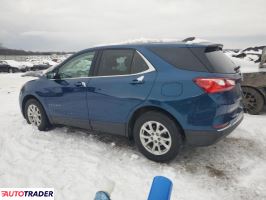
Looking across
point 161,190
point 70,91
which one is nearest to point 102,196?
point 161,190

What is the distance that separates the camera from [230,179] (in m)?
3.73

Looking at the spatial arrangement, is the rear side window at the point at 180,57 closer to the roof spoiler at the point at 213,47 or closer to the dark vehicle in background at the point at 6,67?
the roof spoiler at the point at 213,47

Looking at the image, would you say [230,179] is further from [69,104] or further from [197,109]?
[69,104]

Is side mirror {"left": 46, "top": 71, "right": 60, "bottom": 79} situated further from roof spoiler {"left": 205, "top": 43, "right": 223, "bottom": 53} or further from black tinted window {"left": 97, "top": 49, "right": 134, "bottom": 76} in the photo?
roof spoiler {"left": 205, "top": 43, "right": 223, "bottom": 53}

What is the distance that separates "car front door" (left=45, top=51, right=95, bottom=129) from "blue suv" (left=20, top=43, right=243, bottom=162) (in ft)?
0.06

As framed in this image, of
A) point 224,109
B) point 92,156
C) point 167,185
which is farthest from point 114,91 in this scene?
point 167,185

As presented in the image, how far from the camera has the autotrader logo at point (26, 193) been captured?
10.8ft

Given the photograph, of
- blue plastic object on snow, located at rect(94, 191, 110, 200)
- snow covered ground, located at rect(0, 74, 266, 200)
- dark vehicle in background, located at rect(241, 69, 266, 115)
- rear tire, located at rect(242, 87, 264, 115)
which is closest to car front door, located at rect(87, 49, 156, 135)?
snow covered ground, located at rect(0, 74, 266, 200)

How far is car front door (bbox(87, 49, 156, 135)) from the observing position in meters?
4.13

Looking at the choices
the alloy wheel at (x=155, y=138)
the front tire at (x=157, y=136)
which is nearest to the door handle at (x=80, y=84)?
the front tire at (x=157, y=136)

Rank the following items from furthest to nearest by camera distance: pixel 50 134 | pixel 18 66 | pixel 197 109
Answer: pixel 18 66, pixel 50 134, pixel 197 109

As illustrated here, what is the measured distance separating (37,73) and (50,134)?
124cm

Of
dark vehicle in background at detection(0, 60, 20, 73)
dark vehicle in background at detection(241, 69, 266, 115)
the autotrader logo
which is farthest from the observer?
dark vehicle in background at detection(0, 60, 20, 73)

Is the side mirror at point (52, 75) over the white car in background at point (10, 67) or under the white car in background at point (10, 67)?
over
